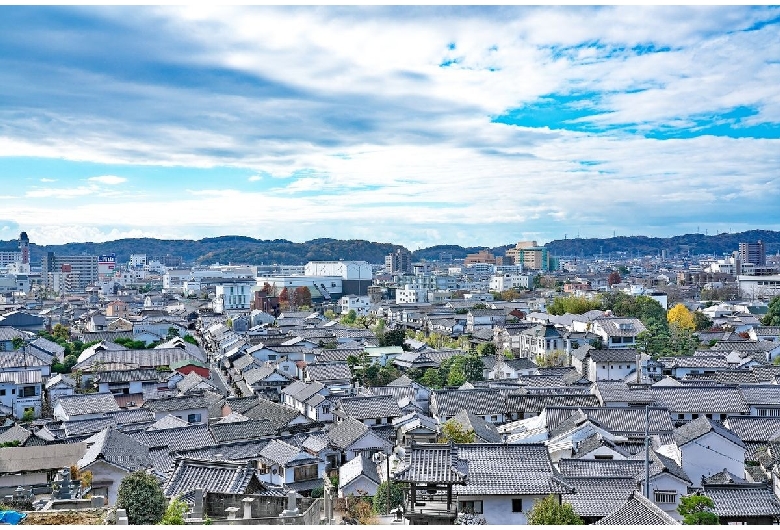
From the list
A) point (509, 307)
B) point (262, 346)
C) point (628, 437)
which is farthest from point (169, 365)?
point (509, 307)

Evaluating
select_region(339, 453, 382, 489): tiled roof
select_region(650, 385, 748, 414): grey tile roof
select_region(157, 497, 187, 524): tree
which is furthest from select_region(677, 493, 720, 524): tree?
select_region(650, 385, 748, 414): grey tile roof

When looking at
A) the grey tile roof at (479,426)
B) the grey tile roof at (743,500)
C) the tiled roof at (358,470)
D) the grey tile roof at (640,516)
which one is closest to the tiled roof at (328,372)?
the grey tile roof at (479,426)

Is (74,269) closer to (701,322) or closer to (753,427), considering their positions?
(701,322)

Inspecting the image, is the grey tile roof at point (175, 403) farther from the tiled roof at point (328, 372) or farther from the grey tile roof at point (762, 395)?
the grey tile roof at point (762, 395)

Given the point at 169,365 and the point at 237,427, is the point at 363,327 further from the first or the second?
the point at 237,427

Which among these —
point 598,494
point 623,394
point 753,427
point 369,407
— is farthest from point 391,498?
point 623,394
